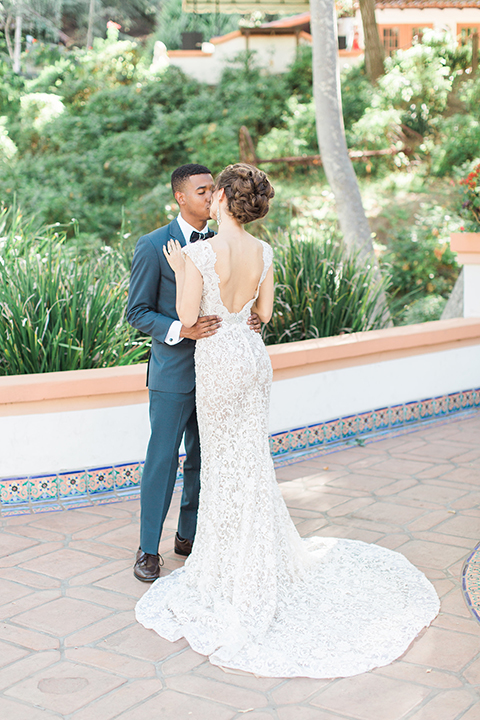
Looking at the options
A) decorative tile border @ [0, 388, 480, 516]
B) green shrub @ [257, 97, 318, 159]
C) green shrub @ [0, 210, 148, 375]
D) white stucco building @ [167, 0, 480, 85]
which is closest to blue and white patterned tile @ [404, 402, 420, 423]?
decorative tile border @ [0, 388, 480, 516]

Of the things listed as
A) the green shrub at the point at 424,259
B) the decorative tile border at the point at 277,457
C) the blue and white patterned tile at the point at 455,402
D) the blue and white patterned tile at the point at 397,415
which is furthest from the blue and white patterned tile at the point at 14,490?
the green shrub at the point at 424,259

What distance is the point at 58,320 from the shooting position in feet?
16.8

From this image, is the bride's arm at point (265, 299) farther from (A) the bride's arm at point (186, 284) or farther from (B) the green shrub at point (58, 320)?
(B) the green shrub at point (58, 320)

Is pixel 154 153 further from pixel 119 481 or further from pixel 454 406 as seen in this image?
pixel 119 481

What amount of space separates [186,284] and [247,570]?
1.23 meters

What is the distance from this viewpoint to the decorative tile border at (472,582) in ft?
11.0

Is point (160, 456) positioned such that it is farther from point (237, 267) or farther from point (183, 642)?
point (237, 267)

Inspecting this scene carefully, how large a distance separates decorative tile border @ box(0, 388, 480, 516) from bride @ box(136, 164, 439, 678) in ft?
4.55

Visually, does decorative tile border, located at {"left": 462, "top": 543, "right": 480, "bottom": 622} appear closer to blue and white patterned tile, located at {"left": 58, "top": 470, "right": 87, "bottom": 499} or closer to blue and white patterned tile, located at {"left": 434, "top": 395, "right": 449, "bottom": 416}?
blue and white patterned tile, located at {"left": 58, "top": 470, "right": 87, "bottom": 499}

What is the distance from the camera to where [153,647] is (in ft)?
9.96

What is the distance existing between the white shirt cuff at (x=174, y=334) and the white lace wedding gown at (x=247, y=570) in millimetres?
110

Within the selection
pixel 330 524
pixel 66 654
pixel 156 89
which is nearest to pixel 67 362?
pixel 330 524

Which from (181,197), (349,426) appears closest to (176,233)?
(181,197)

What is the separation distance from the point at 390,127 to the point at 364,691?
51.0 feet
